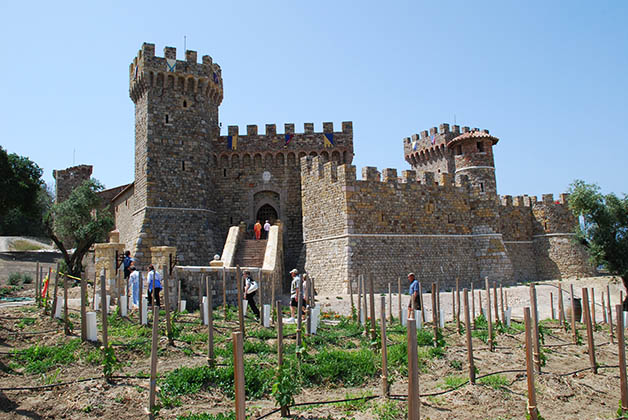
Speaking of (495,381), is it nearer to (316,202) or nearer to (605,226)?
(316,202)

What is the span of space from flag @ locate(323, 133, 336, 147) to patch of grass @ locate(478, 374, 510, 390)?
695 inches

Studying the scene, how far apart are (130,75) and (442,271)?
18.0 m

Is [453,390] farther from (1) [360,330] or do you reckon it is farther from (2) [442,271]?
(2) [442,271]

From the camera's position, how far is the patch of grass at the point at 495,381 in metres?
7.68

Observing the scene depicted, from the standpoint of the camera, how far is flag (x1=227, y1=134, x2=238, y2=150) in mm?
24266

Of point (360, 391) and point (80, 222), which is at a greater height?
point (80, 222)

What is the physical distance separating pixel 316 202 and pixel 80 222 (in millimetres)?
14865

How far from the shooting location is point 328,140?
24.6 meters

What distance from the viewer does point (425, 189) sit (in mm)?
20953

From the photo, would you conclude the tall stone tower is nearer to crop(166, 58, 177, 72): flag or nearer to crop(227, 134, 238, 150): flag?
crop(166, 58, 177, 72): flag

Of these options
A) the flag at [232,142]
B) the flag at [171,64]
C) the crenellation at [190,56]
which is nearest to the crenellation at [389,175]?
the flag at [232,142]

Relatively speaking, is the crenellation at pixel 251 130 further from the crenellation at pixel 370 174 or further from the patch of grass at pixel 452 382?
the patch of grass at pixel 452 382

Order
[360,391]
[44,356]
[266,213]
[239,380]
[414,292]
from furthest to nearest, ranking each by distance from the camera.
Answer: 1. [266,213]
2. [414,292]
3. [44,356]
4. [360,391]
5. [239,380]

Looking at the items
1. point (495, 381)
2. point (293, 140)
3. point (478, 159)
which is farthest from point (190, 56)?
point (495, 381)
